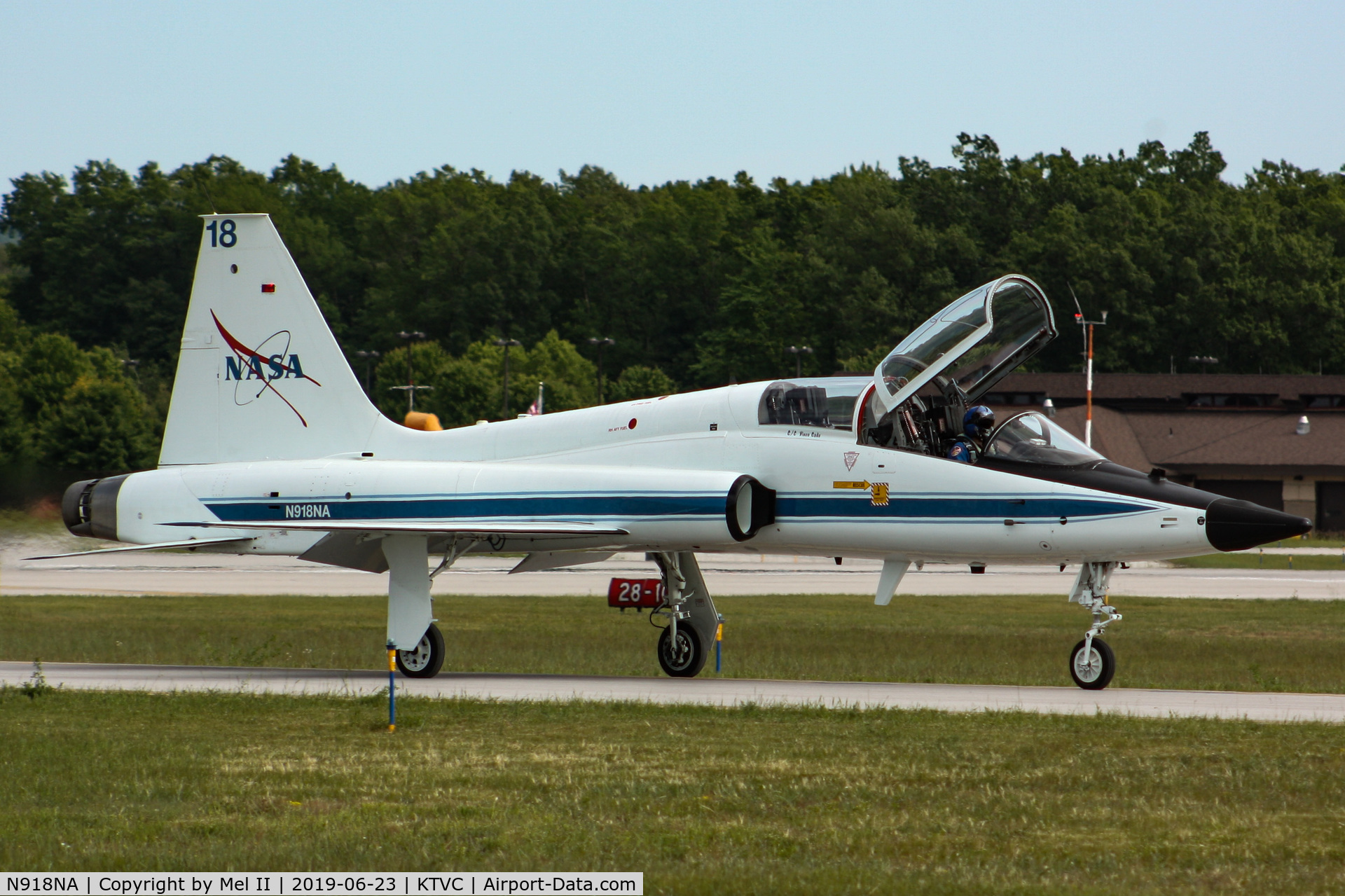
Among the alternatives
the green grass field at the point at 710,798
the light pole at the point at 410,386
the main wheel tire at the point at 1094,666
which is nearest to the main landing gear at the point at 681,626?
the green grass field at the point at 710,798

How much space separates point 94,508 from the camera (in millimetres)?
18484

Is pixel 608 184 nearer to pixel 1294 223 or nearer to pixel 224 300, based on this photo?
pixel 1294 223

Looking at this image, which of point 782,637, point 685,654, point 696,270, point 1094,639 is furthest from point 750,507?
point 696,270

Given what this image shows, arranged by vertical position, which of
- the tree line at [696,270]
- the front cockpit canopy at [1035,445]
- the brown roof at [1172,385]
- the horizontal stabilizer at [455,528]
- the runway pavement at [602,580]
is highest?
the tree line at [696,270]

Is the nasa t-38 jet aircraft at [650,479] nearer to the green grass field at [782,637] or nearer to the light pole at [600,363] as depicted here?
the green grass field at [782,637]

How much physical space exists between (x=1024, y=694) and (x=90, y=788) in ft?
30.9

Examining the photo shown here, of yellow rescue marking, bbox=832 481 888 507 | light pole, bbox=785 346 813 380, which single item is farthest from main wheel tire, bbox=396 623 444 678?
light pole, bbox=785 346 813 380

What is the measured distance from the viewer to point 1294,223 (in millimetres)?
107188

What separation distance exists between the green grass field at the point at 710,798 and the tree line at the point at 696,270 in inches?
2732

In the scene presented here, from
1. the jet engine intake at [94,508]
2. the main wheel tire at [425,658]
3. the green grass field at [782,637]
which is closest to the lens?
the main wheel tire at [425,658]

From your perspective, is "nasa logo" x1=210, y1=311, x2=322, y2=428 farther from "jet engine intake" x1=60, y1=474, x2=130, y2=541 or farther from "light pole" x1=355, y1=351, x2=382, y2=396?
"light pole" x1=355, y1=351, x2=382, y2=396

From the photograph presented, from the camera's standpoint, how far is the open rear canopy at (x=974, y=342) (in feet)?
49.8

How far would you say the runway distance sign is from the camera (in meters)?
23.7

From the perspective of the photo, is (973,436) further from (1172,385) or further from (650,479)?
(1172,385)
